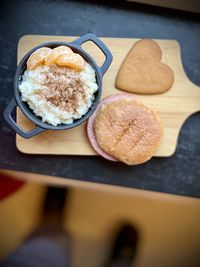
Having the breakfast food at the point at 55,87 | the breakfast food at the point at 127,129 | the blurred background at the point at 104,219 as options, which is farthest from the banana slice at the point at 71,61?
the blurred background at the point at 104,219

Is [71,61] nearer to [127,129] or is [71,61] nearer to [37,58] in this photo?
[37,58]

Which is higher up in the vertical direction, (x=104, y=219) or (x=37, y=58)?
(x=37, y=58)

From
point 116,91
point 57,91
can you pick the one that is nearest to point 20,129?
point 57,91

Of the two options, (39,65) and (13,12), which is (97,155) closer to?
(39,65)

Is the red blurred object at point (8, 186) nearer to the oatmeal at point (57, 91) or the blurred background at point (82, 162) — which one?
the blurred background at point (82, 162)

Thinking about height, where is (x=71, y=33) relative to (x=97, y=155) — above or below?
above

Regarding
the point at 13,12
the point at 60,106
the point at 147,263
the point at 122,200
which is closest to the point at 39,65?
the point at 60,106
